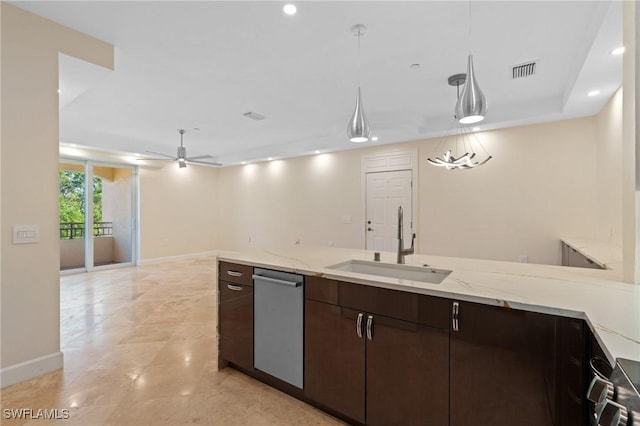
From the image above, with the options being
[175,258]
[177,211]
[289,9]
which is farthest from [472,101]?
[175,258]

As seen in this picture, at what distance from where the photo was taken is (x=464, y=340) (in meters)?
1.37

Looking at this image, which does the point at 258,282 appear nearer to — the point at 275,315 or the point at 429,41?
the point at 275,315

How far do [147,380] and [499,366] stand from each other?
2390mm

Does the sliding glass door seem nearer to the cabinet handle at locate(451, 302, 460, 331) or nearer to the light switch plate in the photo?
the light switch plate

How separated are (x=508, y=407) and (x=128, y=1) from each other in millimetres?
3311

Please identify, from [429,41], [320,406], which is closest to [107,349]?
[320,406]

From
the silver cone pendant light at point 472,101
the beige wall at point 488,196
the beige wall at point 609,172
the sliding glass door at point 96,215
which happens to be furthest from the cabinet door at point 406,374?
the sliding glass door at point 96,215

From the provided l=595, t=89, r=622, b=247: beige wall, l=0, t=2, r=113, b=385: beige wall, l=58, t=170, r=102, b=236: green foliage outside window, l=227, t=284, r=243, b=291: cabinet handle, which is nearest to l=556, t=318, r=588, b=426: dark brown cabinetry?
l=227, t=284, r=243, b=291: cabinet handle

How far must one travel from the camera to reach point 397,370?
1.56 metres

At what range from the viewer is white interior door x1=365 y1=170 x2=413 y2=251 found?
5.42 metres

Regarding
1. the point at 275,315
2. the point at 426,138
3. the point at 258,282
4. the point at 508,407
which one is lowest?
the point at 508,407

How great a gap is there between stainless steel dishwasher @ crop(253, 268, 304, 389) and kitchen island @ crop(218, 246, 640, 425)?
7cm

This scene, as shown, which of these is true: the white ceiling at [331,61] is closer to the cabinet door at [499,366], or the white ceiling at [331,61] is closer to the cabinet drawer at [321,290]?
the cabinet drawer at [321,290]

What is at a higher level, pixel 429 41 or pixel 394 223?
pixel 429 41
